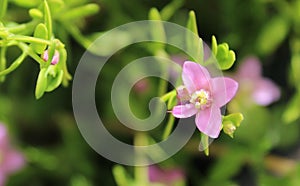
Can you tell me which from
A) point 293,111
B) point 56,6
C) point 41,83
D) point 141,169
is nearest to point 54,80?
point 41,83

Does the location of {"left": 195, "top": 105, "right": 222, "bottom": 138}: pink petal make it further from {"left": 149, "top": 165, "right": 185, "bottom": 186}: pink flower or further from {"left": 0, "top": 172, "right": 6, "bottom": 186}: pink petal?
{"left": 0, "top": 172, "right": 6, "bottom": 186}: pink petal

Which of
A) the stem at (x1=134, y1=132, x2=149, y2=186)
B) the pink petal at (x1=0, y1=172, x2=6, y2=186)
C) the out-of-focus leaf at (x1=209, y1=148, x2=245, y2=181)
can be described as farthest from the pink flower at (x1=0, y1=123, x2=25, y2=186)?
the out-of-focus leaf at (x1=209, y1=148, x2=245, y2=181)

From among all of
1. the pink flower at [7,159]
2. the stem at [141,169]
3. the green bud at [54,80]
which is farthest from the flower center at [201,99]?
the pink flower at [7,159]

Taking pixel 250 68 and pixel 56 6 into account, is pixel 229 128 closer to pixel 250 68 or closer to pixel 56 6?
pixel 56 6

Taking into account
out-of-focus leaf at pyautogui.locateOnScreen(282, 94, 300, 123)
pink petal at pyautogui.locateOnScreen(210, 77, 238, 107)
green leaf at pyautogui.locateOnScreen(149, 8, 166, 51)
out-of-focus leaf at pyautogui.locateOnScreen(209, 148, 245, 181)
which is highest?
pink petal at pyautogui.locateOnScreen(210, 77, 238, 107)

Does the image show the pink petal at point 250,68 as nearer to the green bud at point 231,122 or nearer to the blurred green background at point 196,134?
the blurred green background at point 196,134

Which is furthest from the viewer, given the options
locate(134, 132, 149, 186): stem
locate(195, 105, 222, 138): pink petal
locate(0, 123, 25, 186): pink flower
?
locate(0, 123, 25, 186): pink flower
